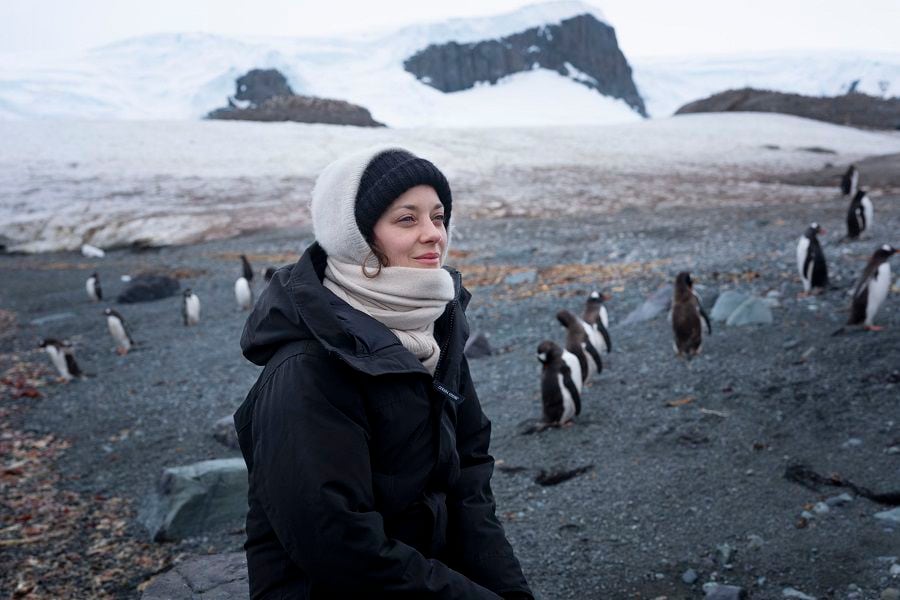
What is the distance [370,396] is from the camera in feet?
4.66

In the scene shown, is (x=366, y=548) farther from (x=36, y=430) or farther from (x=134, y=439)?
(x=36, y=430)

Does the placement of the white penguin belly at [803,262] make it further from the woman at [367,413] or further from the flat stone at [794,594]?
the woman at [367,413]

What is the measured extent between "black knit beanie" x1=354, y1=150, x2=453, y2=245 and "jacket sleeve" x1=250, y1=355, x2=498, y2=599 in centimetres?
32

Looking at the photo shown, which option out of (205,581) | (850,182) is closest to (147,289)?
(205,581)

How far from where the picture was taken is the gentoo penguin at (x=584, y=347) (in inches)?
207

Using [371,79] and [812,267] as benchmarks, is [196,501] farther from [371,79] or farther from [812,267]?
[371,79]

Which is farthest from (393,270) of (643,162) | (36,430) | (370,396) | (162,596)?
(643,162)

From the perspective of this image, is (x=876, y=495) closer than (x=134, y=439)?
Yes

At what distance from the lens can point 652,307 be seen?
22.4 feet

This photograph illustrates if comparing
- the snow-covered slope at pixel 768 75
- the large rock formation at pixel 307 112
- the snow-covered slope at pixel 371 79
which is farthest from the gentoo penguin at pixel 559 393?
the snow-covered slope at pixel 768 75

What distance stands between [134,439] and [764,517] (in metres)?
4.16

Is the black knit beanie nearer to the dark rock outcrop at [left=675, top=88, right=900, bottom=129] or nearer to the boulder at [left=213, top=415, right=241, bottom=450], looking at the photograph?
the boulder at [left=213, top=415, right=241, bottom=450]

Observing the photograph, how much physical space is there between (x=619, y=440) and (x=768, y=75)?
6176cm

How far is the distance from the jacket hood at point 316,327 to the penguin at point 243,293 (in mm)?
8312
